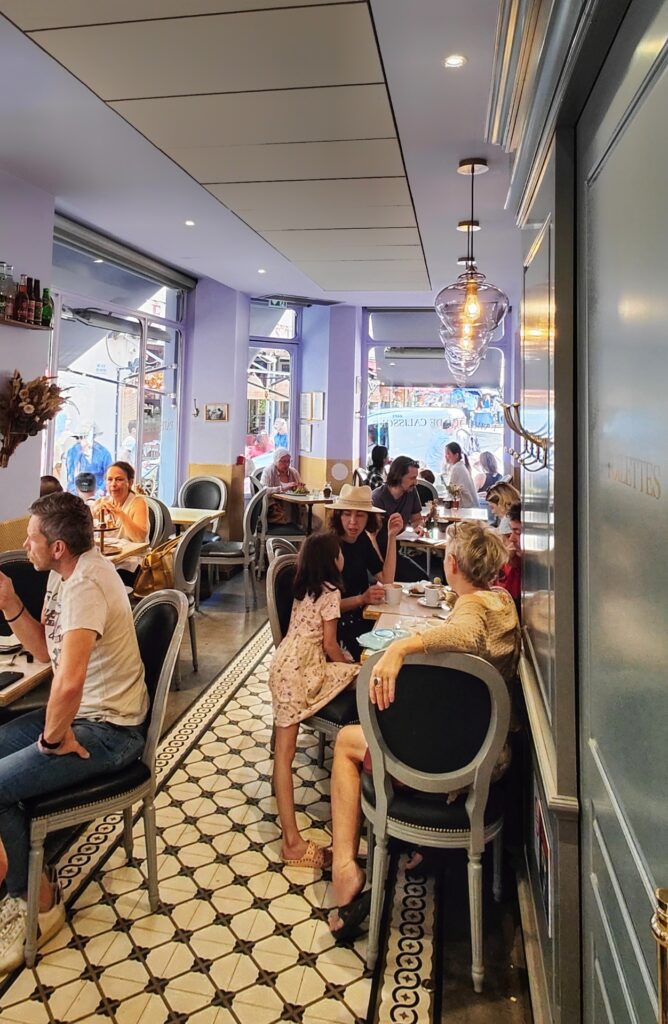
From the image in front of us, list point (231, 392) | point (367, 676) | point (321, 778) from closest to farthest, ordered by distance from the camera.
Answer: point (367, 676) → point (321, 778) → point (231, 392)

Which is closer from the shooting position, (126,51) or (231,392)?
(126,51)

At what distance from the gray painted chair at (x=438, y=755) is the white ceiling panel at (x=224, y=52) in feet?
7.39

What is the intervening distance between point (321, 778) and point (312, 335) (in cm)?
673

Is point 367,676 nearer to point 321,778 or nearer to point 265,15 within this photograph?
point 321,778

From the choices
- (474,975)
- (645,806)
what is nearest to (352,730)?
(474,975)

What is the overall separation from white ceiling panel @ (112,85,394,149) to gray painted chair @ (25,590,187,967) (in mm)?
2245

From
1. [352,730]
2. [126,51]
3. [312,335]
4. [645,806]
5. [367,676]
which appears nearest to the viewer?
[645,806]

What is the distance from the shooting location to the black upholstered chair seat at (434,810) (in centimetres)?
198

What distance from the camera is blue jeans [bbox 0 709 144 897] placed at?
197 centimetres

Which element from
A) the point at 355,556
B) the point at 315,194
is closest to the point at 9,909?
the point at 355,556

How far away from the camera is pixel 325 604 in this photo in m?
2.72

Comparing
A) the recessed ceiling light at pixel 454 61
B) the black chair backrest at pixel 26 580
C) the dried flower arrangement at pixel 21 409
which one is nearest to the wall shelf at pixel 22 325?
the dried flower arrangement at pixel 21 409

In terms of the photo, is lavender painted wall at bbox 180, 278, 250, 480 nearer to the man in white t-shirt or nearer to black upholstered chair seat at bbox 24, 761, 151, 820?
the man in white t-shirt

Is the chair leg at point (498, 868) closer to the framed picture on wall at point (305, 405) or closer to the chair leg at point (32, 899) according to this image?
the chair leg at point (32, 899)
